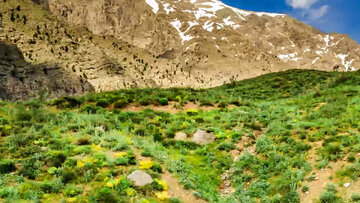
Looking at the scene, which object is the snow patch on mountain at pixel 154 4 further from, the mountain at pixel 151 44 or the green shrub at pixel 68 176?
the green shrub at pixel 68 176

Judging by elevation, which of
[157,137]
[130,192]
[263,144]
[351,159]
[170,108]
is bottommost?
[130,192]

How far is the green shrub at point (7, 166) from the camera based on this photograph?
943 cm

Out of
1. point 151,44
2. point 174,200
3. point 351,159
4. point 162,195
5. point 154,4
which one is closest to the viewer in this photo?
point 174,200

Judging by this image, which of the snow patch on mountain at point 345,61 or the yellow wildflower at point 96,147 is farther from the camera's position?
the snow patch on mountain at point 345,61

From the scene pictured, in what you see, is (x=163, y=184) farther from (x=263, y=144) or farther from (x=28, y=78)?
(x=28, y=78)

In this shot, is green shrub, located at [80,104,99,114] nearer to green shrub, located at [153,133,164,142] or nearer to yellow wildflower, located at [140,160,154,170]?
green shrub, located at [153,133,164,142]

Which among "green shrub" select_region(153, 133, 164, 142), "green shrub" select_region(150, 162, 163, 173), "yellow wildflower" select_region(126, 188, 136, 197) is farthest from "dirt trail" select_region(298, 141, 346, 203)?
"green shrub" select_region(153, 133, 164, 142)

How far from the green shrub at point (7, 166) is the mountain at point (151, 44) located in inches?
1945

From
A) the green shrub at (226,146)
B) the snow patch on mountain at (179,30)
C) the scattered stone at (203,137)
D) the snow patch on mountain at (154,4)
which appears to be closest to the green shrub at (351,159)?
the green shrub at (226,146)

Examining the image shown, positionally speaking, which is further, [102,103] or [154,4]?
[154,4]

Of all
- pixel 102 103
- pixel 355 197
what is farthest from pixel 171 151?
pixel 102 103

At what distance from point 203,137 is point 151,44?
137120 millimetres

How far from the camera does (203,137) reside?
14.7 m

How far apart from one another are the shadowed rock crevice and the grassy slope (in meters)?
50.0
